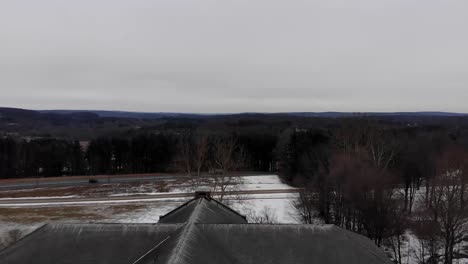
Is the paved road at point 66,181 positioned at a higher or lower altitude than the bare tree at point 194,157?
lower

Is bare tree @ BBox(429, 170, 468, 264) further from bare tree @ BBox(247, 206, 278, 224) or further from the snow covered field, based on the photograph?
bare tree @ BBox(247, 206, 278, 224)

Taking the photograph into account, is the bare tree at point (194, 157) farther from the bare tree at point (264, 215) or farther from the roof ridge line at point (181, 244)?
the roof ridge line at point (181, 244)

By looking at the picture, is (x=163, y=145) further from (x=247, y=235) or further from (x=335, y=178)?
(x=247, y=235)

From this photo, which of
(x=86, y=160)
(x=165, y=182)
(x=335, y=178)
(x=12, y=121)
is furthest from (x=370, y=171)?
(x=12, y=121)

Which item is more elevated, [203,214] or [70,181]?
[203,214]

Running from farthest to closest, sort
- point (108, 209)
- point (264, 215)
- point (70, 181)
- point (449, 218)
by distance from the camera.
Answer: point (70, 181) < point (108, 209) < point (264, 215) < point (449, 218)

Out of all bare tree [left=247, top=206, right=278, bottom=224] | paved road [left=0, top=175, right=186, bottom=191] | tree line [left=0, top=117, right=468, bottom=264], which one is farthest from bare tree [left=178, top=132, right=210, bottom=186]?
bare tree [left=247, top=206, right=278, bottom=224]

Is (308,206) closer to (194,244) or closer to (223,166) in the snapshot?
(223,166)

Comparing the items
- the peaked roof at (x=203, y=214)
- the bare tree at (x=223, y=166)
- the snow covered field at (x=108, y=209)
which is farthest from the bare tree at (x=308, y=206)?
the peaked roof at (x=203, y=214)

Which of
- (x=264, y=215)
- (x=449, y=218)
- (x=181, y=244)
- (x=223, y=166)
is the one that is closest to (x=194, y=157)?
(x=223, y=166)
